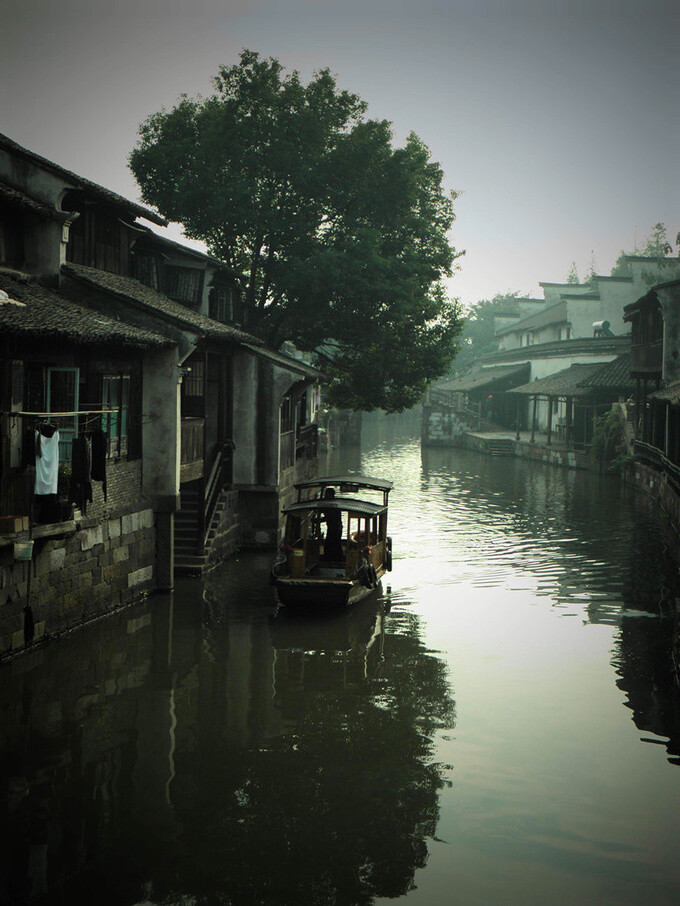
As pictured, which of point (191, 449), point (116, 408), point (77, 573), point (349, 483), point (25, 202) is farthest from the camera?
point (349, 483)

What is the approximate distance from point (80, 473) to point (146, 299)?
550 centimetres

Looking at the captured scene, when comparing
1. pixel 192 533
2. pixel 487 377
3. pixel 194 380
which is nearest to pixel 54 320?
pixel 194 380

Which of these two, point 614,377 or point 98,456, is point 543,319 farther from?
point 98,456

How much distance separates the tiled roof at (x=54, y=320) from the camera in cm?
1356

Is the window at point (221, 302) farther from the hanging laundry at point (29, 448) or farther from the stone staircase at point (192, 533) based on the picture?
the hanging laundry at point (29, 448)

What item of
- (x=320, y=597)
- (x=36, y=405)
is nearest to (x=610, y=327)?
(x=320, y=597)

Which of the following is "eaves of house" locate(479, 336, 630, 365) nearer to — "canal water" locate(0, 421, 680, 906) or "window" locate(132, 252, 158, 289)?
"canal water" locate(0, 421, 680, 906)

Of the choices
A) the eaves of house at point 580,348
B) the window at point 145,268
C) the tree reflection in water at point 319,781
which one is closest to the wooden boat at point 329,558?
the tree reflection in water at point 319,781

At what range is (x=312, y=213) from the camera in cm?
3031

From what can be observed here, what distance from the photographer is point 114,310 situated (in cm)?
1802

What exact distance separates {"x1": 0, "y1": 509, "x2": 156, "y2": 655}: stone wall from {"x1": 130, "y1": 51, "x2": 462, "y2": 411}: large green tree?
1331 centimetres

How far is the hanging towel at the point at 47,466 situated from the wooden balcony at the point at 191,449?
559cm

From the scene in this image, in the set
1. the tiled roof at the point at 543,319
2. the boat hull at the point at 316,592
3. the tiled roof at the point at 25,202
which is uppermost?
the tiled roof at the point at 543,319

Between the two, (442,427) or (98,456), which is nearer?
(98,456)
